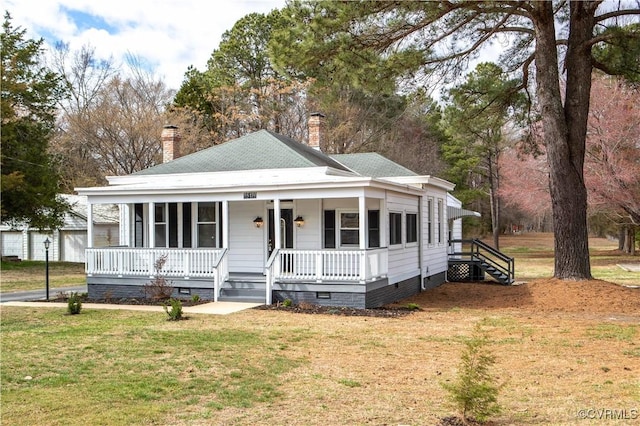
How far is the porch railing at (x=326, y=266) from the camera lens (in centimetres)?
1395

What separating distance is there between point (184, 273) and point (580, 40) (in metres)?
12.3

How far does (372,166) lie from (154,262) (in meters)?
7.99

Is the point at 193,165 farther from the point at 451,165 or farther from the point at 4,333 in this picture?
the point at 451,165

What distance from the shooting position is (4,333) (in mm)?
10609

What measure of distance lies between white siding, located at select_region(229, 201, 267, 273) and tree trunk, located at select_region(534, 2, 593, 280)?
804 centimetres

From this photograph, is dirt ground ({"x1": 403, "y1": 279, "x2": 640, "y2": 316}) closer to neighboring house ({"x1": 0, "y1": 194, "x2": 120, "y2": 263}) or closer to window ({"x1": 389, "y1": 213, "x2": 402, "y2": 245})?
window ({"x1": 389, "y1": 213, "x2": 402, "y2": 245})

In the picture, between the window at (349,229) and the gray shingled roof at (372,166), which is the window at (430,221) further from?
the window at (349,229)

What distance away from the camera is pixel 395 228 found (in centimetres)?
1661

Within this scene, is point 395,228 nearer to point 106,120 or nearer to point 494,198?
point 106,120

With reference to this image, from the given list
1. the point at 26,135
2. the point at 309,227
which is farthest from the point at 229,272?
the point at 26,135

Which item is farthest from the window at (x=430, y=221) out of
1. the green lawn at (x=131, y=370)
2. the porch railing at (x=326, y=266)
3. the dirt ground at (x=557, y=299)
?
the green lawn at (x=131, y=370)

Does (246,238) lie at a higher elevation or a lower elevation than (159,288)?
higher

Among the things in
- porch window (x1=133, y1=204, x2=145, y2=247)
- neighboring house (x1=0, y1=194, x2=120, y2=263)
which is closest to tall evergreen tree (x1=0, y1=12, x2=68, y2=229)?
neighboring house (x1=0, y1=194, x2=120, y2=263)

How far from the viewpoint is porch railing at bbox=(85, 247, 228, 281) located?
1552 cm
